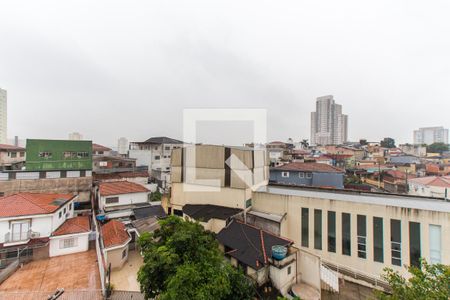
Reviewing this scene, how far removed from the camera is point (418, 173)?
114 ft

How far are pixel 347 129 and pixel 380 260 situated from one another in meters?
102

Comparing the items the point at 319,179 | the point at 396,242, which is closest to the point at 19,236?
the point at 396,242

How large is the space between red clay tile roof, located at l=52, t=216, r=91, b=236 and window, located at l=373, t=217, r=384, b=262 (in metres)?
19.7

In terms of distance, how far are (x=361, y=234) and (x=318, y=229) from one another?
2.30 meters

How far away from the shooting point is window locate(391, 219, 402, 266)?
36.5 feet

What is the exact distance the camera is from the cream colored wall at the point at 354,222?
1064cm

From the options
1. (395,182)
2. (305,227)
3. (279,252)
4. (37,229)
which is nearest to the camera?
(279,252)

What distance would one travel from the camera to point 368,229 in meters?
11.8

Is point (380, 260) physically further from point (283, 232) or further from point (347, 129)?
point (347, 129)

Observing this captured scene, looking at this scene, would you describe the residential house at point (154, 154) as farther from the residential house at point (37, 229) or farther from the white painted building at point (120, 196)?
the residential house at point (37, 229)

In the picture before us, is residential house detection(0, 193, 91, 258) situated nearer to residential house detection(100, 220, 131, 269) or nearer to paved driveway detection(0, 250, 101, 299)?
paved driveway detection(0, 250, 101, 299)

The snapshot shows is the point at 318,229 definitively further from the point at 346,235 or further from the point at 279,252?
the point at 279,252

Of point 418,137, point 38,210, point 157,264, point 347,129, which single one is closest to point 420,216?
point 157,264

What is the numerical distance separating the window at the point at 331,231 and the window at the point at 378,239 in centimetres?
202
